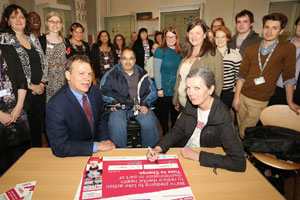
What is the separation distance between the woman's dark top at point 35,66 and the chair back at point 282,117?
2.78 metres

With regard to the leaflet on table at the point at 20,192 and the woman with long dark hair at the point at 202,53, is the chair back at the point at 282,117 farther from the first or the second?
the leaflet on table at the point at 20,192

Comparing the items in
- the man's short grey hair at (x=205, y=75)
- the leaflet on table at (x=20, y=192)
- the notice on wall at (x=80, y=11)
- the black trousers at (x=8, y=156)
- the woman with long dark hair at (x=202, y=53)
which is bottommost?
the black trousers at (x=8, y=156)

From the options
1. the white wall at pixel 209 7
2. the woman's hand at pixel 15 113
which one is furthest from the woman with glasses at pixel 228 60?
the white wall at pixel 209 7

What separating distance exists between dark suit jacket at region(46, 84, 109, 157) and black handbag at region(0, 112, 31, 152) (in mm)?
741

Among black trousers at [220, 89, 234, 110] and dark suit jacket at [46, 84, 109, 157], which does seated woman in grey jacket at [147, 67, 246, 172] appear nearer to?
dark suit jacket at [46, 84, 109, 157]

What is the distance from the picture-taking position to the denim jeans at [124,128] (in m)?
2.33

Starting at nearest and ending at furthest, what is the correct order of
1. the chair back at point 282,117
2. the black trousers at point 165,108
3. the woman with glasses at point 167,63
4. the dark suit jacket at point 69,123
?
the dark suit jacket at point 69,123, the chair back at point 282,117, the woman with glasses at point 167,63, the black trousers at point 165,108

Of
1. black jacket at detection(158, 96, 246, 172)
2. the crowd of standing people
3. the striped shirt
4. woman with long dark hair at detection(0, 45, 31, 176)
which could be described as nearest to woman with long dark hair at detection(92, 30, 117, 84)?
the crowd of standing people

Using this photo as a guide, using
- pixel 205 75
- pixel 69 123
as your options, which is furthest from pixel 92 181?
pixel 205 75

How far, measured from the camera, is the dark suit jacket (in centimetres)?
130

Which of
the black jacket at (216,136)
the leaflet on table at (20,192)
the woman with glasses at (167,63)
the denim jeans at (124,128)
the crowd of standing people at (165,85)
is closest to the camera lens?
the leaflet on table at (20,192)

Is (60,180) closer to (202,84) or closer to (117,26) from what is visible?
(202,84)

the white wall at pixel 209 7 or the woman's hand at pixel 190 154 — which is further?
the white wall at pixel 209 7

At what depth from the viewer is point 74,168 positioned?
3.86 ft
